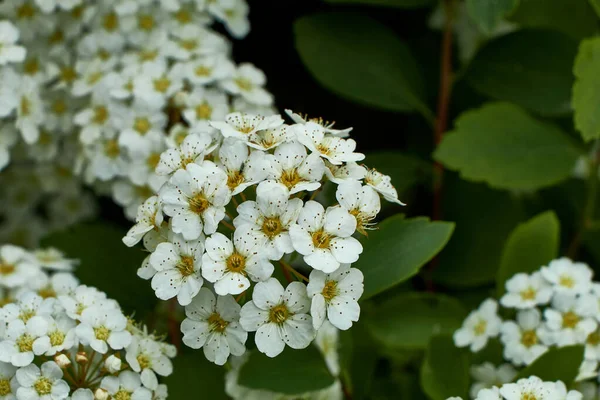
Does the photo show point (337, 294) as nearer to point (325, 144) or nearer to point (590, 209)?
point (325, 144)

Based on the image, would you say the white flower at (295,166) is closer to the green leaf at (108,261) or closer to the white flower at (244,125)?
the white flower at (244,125)

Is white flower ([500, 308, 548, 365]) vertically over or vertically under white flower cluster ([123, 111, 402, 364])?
under

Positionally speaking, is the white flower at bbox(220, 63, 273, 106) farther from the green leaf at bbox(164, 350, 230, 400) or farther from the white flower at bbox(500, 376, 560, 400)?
the white flower at bbox(500, 376, 560, 400)

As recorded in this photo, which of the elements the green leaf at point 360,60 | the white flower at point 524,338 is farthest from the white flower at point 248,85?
the white flower at point 524,338

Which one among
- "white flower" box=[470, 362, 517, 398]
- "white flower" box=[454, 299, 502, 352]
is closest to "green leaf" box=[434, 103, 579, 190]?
"white flower" box=[454, 299, 502, 352]

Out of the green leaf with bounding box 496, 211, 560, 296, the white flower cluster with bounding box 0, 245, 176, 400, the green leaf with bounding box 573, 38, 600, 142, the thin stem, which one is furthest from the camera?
the thin stem

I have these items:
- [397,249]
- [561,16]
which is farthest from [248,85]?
[561,16]
